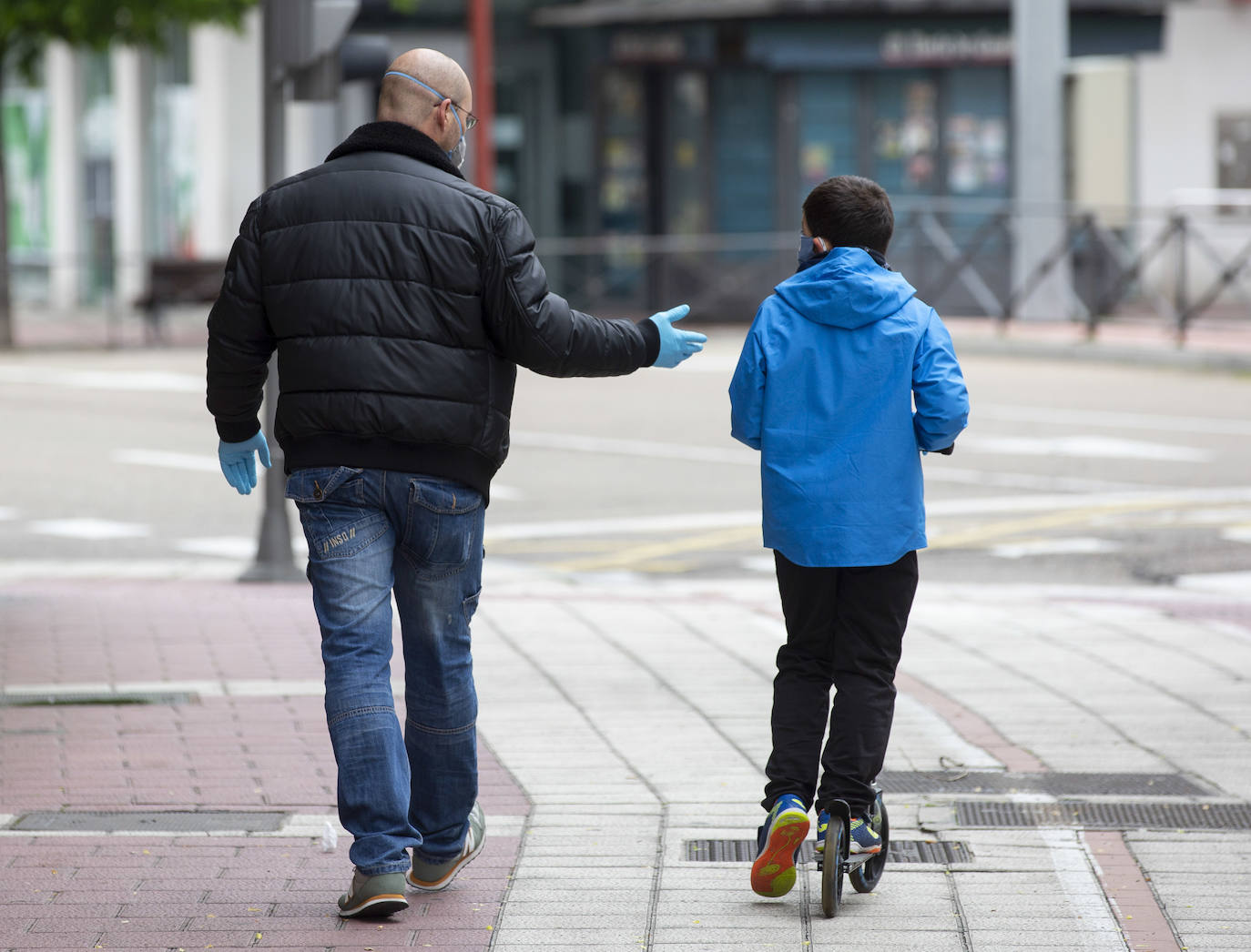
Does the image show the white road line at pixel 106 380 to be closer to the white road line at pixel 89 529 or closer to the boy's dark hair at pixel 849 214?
the white road line at pixel 89 529

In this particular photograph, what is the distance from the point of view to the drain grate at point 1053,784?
545 centimetres

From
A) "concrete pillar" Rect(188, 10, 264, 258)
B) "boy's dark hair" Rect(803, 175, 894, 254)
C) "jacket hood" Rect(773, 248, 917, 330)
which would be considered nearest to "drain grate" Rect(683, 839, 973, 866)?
"jacket hood" Rect(773, 248, 917, 330)

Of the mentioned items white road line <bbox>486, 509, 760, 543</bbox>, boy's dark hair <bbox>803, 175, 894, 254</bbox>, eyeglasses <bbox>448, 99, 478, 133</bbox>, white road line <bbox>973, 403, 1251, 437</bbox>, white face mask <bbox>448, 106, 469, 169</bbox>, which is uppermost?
eyeglasses <bbox>448, 99, 478, 133</bbox>

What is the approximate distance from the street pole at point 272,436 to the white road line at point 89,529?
2205 millimetres

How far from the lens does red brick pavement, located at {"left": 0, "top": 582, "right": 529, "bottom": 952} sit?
4262mm

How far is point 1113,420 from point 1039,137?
774 centimetres

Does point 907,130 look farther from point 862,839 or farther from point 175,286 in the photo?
point 862,839

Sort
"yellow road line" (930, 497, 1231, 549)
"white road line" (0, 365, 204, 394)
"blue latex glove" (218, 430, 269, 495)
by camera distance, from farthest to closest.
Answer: "white road line" (0, 365, 204, 394)
"yellow road line" (930, 497, 1231, 549)
"blue latex glove" (218, 430, 269, 495)

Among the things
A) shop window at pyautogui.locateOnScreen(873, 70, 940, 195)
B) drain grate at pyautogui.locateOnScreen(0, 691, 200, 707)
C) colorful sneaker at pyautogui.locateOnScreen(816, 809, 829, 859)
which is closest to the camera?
colorful sneaker at pyautogui.locateOnScreen(816, 809, 829, 859)

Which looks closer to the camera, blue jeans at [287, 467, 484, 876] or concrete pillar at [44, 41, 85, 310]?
blue jeans at [287, 467, 484, 876]

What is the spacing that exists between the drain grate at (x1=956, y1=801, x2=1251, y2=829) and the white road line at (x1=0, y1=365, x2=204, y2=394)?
15.2 m

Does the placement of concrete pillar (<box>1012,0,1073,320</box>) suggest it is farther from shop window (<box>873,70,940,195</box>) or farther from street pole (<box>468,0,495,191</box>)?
street pole (<box>468,0,495,191</box>)

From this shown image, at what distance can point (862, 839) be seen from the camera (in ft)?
14.6

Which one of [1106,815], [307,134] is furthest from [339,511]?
[307,134]
